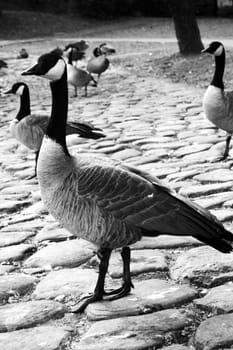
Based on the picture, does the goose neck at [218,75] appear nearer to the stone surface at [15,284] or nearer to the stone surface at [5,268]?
the stone surface at [5,268]

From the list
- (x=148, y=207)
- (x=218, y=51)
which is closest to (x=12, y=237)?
(x=148, y=207)

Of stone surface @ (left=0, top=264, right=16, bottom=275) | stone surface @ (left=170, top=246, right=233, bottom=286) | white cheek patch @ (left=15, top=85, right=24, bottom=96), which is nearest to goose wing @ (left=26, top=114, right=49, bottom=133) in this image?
Answer: white cheek patch @ (left=15, top=85, right=24, bottom=96)

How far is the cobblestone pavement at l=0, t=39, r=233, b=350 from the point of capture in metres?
3.18

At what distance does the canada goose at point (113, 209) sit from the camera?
11.3 feet

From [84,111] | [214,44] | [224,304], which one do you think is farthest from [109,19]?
[224,304]

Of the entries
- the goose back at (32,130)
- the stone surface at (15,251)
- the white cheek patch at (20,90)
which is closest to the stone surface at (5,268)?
the stone surface at (15,251)

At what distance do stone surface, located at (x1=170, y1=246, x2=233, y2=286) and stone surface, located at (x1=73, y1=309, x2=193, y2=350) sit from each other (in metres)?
0.51

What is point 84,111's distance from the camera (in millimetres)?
11609

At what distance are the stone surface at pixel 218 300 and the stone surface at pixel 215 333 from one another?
11 cm

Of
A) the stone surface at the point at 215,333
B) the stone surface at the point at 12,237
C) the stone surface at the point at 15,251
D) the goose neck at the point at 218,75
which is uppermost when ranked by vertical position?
the goose neck at the point at 218,75

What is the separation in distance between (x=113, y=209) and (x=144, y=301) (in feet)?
1.81

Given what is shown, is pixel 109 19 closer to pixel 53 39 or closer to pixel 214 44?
pixel 53 39

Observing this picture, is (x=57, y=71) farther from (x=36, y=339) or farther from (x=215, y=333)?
(x=215, y=333)

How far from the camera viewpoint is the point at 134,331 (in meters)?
3.21
